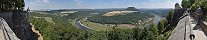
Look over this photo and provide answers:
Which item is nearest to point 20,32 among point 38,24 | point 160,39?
point 160,39

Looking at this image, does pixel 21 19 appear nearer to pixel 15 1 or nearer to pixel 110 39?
pixel 15 1

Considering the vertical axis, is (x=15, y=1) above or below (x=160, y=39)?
above

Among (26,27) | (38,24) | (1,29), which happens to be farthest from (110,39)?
(38,24)

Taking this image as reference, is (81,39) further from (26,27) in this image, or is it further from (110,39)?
(26,27)

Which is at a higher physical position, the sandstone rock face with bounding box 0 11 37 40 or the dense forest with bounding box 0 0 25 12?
the dense forest with bounding box 0 0 25 12

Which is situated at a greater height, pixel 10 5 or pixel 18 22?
pixel 10 5

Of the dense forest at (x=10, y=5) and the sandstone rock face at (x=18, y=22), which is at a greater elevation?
the dense forest at (x=10, y=5)

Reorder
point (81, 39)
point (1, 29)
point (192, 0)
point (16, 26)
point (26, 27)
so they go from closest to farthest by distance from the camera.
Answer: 1. point (1, 29)
2. point (16, 26)
3. point (26, 27)
4. point (81, 39)
5. point (192, 0)

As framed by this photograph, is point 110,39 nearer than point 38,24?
Yes

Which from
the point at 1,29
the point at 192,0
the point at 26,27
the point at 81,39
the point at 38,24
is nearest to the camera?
the point at 1,29
